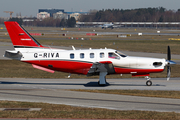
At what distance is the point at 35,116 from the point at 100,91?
27.8 ft

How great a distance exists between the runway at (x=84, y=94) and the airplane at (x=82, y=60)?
1.44 metres

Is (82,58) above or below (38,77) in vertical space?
above

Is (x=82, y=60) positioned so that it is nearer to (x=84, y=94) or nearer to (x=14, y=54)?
(x=84, y=94)

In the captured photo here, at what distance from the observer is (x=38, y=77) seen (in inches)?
1134

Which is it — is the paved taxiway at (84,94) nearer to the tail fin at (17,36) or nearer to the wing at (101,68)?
the wing at (101,68)

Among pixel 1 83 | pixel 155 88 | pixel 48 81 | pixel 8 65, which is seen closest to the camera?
pixel 155 88

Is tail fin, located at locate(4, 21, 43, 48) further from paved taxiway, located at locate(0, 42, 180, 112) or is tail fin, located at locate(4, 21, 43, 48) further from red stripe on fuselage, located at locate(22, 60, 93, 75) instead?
paved taxiway, located at locate(0, 42, 180, 112)

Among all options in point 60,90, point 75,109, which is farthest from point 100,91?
point 75,109

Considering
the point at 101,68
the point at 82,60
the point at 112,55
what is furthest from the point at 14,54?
the point at 112,55

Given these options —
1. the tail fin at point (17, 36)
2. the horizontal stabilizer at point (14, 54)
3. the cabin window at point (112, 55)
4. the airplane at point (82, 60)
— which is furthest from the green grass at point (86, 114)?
the tail fin at point (17, 36)

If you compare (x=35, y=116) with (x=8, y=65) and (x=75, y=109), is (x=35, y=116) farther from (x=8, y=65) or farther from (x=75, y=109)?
(x=8, y=65)

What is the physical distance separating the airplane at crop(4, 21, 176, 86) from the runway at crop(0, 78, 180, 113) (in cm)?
144

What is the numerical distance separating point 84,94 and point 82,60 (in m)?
4.30

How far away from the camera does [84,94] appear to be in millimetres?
19828
